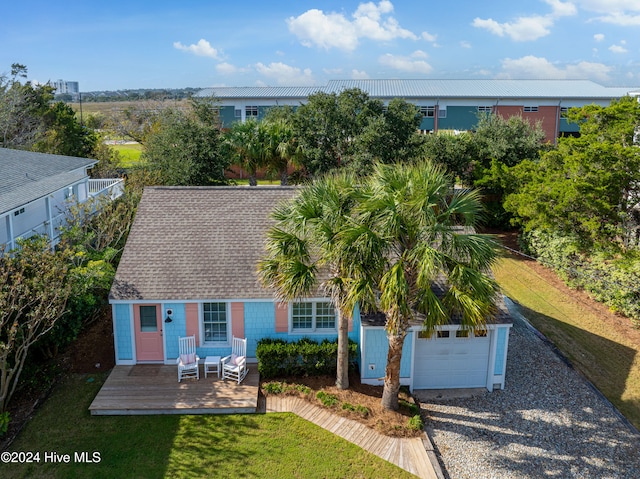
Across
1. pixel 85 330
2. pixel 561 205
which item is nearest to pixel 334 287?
pixel 85 330

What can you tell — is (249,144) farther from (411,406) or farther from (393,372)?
(411,406)

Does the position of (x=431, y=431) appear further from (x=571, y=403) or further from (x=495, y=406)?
(x=571, y=403)

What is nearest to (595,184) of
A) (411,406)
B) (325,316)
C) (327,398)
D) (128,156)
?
(325,316)

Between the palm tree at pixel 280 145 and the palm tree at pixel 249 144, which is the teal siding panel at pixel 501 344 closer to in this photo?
the palm tree at pixel 280 145

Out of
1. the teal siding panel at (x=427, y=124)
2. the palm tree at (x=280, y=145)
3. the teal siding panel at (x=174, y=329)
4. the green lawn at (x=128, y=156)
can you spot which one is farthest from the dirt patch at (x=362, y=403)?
the teal siding panel at (x=427, y=124)

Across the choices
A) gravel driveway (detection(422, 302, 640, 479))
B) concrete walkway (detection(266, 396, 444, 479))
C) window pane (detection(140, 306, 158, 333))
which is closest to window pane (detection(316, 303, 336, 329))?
concrete walkway (detection(266, 396, 444, 479))

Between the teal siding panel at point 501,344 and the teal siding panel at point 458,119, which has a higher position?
the teal siding panel at point 458,119
